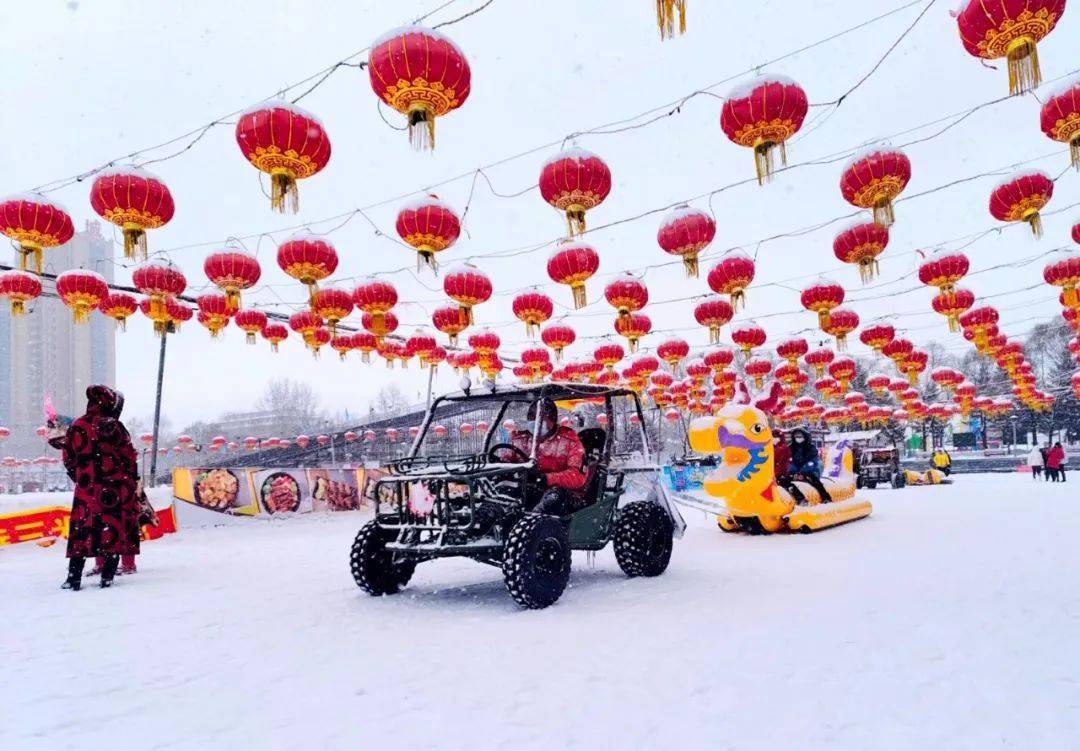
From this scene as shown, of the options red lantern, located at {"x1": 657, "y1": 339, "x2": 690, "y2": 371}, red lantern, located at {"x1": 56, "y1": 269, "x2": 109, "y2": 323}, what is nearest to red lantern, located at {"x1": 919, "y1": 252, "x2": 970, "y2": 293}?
red lantern, located at {"x1": 657, "y1": 339, "x2": 690, "y2": 371}

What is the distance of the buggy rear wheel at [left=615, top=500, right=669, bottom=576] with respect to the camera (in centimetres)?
670

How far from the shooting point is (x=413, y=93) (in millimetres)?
6094

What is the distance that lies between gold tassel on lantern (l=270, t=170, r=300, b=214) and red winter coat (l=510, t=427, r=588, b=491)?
358 cm

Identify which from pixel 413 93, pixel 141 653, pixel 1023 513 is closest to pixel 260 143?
pixel 413 93

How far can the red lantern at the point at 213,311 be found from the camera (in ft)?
39.4

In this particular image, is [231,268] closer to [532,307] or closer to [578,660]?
[532,307]

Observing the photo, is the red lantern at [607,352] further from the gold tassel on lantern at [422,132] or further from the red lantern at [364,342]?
the gold tassel on lantern at [422,132]

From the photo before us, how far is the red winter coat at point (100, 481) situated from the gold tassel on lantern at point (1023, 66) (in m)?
9.09

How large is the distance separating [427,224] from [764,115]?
4208 millimetres

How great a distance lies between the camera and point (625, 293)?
1277 cm

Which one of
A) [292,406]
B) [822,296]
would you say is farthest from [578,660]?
[292,406]

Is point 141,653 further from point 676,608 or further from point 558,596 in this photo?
point 676,608

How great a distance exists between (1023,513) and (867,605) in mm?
9222

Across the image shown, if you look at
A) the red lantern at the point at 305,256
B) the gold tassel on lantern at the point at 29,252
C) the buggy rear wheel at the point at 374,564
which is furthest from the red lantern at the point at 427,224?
the gold tassel on lantern at the point at 29,252
